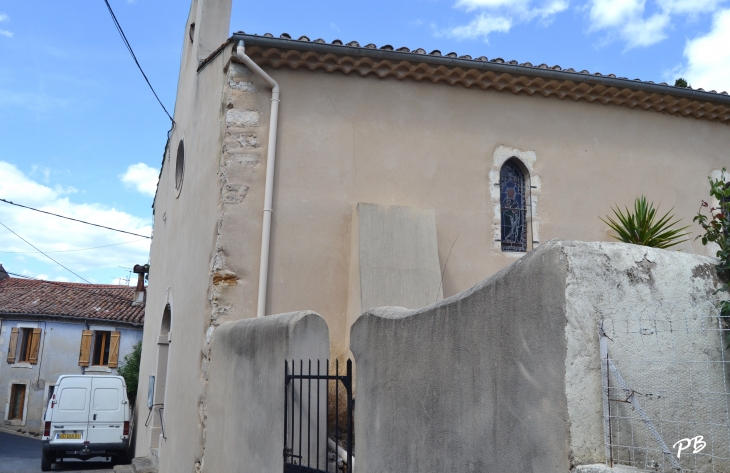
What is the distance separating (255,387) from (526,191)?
4.99 metres

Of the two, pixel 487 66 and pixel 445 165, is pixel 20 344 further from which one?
pixel 487 66

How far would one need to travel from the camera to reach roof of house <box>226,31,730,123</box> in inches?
320

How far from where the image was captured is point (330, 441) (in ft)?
18.5

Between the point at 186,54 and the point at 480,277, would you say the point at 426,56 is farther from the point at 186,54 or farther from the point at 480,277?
the point at 186,54

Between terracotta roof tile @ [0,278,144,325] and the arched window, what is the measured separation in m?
23.8

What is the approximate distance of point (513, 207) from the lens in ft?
29.7

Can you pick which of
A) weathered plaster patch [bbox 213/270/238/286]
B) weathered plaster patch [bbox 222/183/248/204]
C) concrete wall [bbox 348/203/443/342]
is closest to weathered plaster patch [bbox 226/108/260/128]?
weathered plaster patch [bbox 222/183/248/204]

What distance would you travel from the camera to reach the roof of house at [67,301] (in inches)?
1152

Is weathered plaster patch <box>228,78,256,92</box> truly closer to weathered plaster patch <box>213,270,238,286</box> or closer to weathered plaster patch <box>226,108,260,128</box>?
weathered plaster patch <box>226,108,260,128</box>

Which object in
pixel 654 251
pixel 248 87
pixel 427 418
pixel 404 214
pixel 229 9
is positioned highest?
pixel 229 9

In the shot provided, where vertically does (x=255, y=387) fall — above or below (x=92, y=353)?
below

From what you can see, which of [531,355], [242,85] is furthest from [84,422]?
[531,355]

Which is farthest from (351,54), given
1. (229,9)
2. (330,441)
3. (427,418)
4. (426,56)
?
(427,418)

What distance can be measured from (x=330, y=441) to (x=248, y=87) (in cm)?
458
